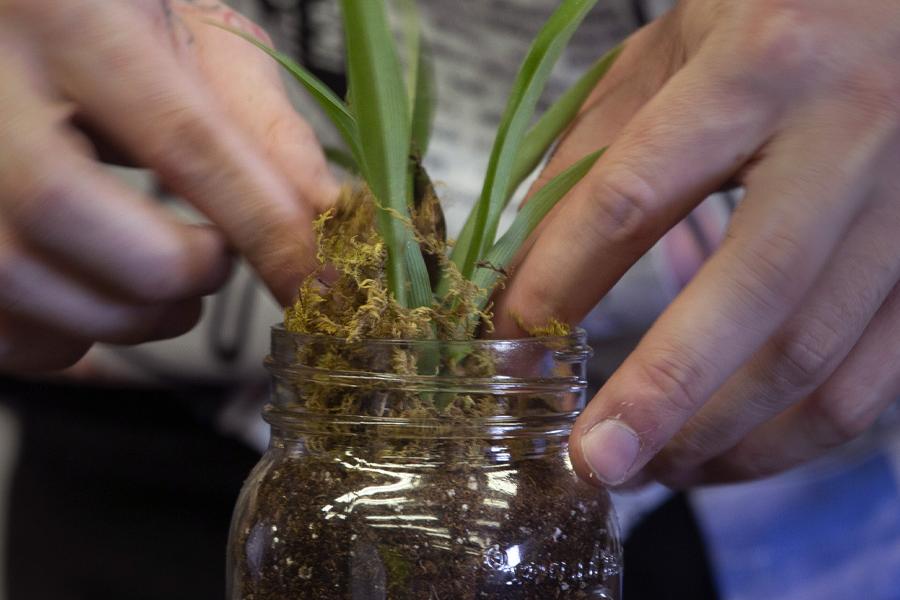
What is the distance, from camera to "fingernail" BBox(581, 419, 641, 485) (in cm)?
38

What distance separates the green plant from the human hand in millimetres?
21

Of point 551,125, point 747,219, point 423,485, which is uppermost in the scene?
point 551,125

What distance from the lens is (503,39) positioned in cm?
84

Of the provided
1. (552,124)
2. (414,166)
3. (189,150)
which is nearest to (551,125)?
(552,124)

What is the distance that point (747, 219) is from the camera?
39 cm

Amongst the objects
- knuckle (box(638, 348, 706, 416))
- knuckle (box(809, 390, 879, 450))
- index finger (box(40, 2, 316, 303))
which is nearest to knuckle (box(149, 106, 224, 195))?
index finger (box(40, 2, 316, 303))

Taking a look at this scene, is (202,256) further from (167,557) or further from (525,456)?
(167,557)

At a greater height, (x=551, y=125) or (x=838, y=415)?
(x=551, y=125)

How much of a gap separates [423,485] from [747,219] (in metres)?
0.19

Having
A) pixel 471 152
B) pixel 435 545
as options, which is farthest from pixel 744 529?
pixel 435 545

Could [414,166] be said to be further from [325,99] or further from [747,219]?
[747,219]

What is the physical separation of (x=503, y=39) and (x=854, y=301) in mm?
500

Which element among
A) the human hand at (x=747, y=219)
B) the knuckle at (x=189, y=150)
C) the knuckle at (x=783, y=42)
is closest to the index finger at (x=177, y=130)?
the knuckle at (x=189, y=150)

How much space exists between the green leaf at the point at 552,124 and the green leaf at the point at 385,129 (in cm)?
10
